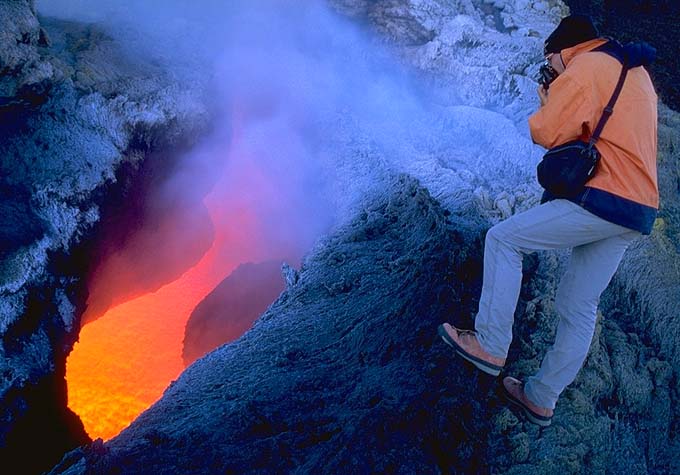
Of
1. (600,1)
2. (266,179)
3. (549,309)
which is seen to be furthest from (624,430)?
(600,1)

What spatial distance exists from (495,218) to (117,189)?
2999 millimetres

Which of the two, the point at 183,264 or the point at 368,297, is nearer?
the point at 368,297

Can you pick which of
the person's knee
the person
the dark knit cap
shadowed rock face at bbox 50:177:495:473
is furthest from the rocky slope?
the dark knit cap

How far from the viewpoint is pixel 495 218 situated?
10.5 ft

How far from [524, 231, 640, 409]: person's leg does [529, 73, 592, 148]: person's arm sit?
1.72 ft

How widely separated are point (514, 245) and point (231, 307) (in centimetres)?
262

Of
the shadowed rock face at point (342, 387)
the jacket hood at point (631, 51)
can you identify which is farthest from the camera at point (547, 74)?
the shadowed rock face at point (342, 387)

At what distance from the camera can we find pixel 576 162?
1.88 metres

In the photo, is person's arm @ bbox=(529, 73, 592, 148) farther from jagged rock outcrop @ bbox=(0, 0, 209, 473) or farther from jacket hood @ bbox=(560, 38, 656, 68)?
jagged rock outcrop @ bbox=(0, 0, 209, 473)

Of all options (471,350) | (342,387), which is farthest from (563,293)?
(342,387)

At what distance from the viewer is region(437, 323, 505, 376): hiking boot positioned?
214cm

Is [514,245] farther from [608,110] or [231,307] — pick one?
[231,307]

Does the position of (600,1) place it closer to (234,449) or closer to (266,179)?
(266,179)

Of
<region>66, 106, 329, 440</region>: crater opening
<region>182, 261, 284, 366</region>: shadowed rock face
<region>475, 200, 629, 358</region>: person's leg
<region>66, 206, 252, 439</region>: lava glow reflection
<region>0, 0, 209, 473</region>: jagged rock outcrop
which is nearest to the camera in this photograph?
<region>475, 200, 629, 358</region>: person's leg
